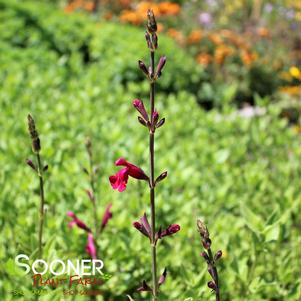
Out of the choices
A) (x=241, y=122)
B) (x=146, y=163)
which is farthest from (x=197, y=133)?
(x=146, y=163)

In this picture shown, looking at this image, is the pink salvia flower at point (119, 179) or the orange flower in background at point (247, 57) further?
the orange flower in background at point (247, 57)

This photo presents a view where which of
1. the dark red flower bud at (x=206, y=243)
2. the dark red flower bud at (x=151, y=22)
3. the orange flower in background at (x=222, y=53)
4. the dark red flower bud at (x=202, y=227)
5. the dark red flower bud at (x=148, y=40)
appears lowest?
the orange flower in background at (x=222, y=53)

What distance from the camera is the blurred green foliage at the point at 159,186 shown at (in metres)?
2.60

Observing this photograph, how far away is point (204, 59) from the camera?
8.48m

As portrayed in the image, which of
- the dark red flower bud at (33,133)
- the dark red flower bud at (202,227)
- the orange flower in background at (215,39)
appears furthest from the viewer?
the orange flower in background at (215,39)

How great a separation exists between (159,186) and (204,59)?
17.1 ft

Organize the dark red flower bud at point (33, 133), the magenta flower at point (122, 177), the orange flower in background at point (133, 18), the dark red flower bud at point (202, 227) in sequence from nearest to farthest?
the dark red flower bud at point (202, 227) < the magenta flower at point (122, 177) < the dark red flower bud at point (33, 133) < the orange flower in background at point (133, 18)

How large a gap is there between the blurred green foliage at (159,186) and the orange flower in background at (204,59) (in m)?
2.14

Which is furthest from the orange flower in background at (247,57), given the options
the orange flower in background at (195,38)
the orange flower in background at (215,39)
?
the orange flower in background at (195,38)

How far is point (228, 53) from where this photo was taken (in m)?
8.49

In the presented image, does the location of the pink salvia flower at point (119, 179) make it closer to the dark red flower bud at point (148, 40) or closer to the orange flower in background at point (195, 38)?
the dark red flower bud at point (148, 40)

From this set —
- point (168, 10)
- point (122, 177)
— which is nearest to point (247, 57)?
point (168, 10)

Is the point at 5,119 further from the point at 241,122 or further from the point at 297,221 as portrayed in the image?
the point at 297,221

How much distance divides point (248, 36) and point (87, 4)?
3.66 meters
